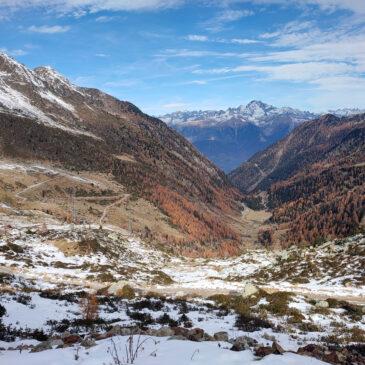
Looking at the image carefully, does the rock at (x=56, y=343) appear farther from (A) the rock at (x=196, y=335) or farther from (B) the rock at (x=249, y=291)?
(B) the rock at (x=249, y=291)

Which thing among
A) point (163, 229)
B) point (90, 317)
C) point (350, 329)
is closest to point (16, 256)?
point (90, 317)

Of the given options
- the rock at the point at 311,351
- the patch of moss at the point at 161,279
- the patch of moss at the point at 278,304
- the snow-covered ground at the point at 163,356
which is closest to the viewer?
the snow-covered ground at the point at 163,356

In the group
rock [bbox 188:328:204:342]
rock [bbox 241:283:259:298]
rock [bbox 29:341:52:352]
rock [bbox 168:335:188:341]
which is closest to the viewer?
rock [bbox 29:341:52:352]

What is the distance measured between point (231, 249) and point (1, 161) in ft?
353

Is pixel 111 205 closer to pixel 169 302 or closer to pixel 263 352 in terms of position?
pixel 169 302

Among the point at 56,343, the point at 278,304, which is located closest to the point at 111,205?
the point at 278,304

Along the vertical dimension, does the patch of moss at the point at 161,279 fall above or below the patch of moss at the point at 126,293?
above

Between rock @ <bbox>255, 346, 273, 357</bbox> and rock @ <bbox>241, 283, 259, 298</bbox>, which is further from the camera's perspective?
rock @ <bbox>241, 283, 259, 298</bbox>

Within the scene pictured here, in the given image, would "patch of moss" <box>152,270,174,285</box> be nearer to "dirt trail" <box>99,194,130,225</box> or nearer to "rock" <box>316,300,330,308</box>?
"rock" <box>316,300,330,308</box>

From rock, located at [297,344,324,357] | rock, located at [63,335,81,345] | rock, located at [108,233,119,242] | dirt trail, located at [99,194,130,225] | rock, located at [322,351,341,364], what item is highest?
dirt trail, located at [99,194,130,225]

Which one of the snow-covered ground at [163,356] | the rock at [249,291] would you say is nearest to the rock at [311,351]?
the snow-covered ground at [163,356]

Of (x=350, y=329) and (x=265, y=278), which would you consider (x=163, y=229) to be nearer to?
(x=265, y=278)

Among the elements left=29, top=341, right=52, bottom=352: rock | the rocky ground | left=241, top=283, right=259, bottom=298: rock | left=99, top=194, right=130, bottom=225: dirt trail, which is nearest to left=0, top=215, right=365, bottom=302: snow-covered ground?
the rocky ground

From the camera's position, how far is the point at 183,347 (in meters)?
14.9
